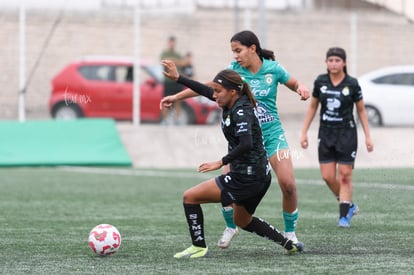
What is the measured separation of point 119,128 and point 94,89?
1141mm

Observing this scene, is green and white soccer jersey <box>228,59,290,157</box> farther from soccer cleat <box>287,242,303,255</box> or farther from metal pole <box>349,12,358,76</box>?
metal pole <box>349,12,358,76</box>

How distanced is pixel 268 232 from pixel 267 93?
1.43m

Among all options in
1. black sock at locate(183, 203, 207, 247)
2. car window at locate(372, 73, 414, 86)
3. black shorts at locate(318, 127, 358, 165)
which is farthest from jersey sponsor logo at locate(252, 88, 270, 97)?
car window at locate(372, 73, 414, 86)

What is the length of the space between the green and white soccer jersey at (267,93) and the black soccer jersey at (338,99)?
1958 millimetres

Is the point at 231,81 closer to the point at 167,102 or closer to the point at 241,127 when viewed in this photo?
the point at 241,127

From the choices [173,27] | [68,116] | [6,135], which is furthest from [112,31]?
[6,135]

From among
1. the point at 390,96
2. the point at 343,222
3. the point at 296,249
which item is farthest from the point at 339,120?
the point at 390,96

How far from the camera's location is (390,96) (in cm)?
2333

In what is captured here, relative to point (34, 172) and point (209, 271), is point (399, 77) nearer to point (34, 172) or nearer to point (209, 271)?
point (34, 172)

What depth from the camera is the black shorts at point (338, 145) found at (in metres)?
11.2

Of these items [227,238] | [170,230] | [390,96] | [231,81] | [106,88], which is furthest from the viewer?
[390,96]

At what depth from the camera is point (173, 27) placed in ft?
94.7

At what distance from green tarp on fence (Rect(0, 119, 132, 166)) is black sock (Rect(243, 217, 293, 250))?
40.6 ft

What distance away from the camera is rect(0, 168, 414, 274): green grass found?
26.0 ft
